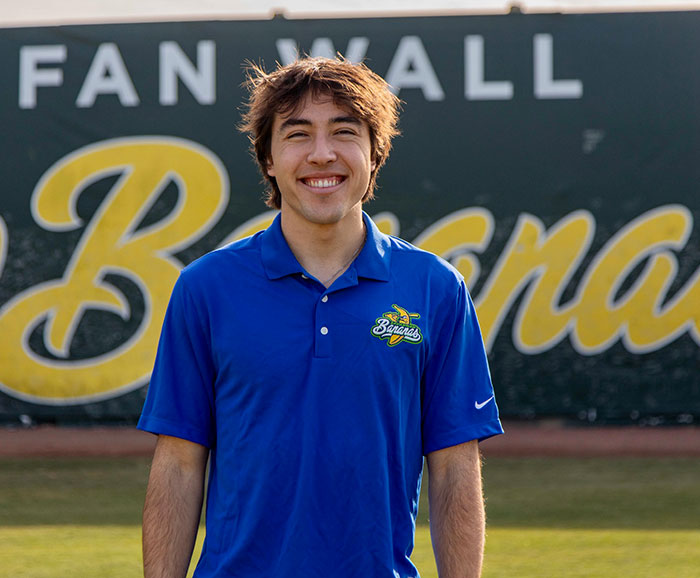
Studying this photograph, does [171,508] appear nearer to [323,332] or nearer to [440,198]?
[323,332]

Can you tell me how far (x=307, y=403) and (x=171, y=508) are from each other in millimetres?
333

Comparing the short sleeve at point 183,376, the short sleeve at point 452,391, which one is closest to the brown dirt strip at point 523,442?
the short sleeve at point 452,391

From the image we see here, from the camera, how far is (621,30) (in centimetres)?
833

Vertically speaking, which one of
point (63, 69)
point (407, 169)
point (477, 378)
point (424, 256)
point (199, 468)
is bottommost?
point (199, 468)

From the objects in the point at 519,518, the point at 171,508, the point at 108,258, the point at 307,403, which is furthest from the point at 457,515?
the point at 108,258

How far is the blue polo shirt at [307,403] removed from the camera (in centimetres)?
194

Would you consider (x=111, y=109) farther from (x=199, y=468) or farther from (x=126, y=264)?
(x=199, y=468)

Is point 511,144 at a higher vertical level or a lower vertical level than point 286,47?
lower

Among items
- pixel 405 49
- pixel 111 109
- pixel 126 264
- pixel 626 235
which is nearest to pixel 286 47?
pixel 405 49

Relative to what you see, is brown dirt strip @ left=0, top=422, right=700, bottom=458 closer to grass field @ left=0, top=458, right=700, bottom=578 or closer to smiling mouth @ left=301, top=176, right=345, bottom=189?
grass field @ left=0, top=458, right=700, bottom=578

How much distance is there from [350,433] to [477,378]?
314 mm

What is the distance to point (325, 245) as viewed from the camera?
212cm

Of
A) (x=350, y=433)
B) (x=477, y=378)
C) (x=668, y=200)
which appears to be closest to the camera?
(x=350, y=433)

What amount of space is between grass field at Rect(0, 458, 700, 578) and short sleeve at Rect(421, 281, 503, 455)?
3.01 meters
